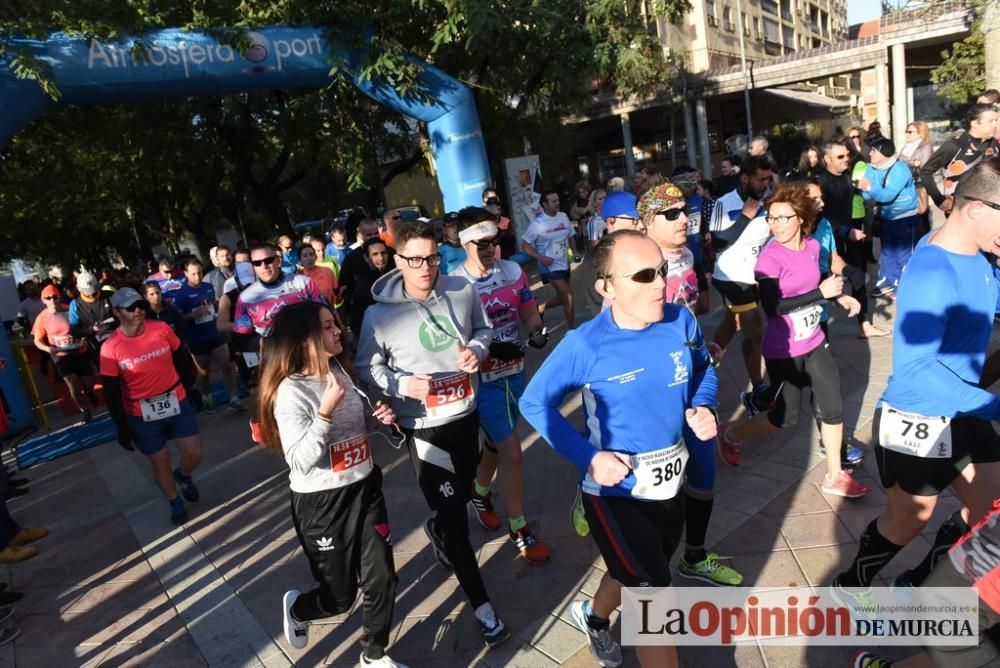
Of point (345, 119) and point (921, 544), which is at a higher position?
point (345, 119)

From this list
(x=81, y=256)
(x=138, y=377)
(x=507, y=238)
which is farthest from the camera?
(x=81, y=256)

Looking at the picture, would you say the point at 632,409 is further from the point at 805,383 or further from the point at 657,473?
the point at 805,383

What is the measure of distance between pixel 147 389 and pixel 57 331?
186 inches

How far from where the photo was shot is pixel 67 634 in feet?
12.2

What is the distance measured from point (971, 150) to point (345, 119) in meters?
11.3

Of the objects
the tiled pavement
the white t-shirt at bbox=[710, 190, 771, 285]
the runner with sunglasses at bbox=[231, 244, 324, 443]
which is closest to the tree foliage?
the runner with sunglasses at bbox=[231, 244, 324, 443]

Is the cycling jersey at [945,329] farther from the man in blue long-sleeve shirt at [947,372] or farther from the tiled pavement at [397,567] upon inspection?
the tiled pavement at [397,567]

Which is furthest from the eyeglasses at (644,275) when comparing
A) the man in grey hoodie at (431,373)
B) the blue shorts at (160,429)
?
the blue shorts at (160,429)

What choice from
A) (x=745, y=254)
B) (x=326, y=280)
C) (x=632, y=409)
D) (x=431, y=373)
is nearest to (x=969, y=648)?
(x=632, y=409)

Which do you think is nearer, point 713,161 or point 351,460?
point 351,460

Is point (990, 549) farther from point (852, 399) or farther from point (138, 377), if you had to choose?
point (138, 377)

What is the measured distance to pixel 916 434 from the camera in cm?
241

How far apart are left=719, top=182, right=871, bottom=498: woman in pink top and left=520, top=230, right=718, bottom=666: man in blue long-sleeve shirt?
159cm

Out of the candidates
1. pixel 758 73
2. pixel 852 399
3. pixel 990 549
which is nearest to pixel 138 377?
pixel 990 549
